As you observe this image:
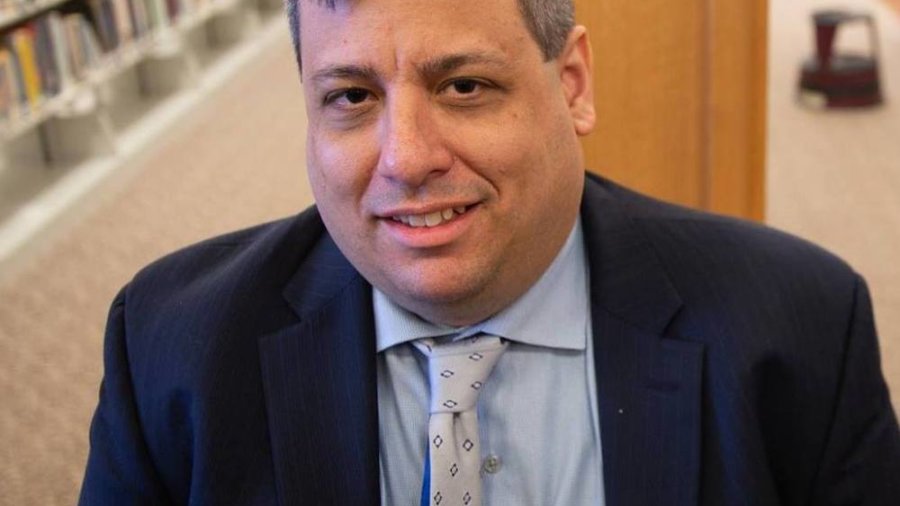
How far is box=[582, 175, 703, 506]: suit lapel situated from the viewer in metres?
1.16

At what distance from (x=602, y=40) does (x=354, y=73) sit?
1.12 m

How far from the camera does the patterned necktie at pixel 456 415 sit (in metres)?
1.16

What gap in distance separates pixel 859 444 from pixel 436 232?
465 mm

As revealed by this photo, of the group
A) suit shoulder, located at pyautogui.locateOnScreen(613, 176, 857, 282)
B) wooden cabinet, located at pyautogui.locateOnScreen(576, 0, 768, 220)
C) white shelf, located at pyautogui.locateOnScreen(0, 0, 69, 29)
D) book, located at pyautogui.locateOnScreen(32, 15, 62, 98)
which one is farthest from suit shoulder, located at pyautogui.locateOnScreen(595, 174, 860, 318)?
book, located at pyautogui.locateOnScreen(32, 15, 62, 98)

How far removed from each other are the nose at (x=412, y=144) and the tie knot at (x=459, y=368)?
0.21m

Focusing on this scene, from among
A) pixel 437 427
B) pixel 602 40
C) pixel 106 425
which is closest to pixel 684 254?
pixel 437 427

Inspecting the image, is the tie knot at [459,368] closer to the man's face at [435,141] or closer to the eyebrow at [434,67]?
the man's face at [435,141]

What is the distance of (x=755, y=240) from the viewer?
4.09 feet

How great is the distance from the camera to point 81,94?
18.1 ft

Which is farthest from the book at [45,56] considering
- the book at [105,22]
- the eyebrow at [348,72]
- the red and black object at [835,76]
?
the eyebrow at [348,72]

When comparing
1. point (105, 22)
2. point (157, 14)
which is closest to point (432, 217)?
point (105, 22)

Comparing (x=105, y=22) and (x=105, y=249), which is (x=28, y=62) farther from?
(x=105, y=249)

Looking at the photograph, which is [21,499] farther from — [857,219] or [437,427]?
[857,219]

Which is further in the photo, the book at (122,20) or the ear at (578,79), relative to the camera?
the book at (122,20)
